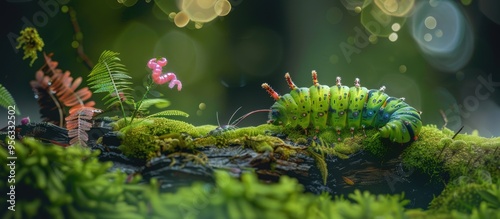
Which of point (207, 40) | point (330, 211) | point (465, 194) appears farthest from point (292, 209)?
point (207, 40)

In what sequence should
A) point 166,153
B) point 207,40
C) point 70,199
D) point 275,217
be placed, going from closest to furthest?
point 275,217 < point 70,199 < point 166,153 < point 207,40

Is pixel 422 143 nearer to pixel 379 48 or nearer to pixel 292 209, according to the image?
pixel 292 209

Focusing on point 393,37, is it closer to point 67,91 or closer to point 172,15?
point 172,15

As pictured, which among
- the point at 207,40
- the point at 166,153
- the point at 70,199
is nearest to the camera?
the point at 70,199

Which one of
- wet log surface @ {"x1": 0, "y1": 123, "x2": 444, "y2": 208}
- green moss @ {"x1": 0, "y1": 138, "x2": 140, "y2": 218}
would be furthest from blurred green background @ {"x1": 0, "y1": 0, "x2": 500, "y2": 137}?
green moss @ {"x1": 0, "y1": 138, "x2": 140, "y2": 218}

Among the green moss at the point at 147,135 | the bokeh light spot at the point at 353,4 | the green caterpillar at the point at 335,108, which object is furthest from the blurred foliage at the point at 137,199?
the bokeh light spot at the point at 353,4

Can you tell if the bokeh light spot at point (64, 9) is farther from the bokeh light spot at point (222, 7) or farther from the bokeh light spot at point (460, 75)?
the bokeh light spot at point (460, 75)

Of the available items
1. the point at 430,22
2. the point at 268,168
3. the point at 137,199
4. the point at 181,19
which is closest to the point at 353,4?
the point at 430,22
